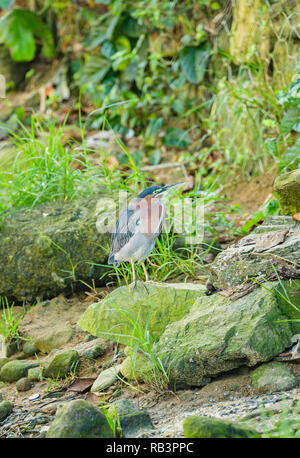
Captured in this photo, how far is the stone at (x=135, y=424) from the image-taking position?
227 cm

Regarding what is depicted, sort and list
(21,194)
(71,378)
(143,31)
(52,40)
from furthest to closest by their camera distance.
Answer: (52,40) < (143,31) < (21,194) < (71,378)

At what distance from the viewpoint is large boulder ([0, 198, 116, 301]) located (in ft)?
12.7

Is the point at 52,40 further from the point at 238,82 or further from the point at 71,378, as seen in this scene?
the point at 71,378

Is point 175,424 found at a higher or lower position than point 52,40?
lower

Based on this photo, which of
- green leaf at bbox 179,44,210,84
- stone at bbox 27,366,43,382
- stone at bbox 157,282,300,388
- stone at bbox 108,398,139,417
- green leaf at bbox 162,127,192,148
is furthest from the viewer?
green leaf at bbox 162,127,192,148

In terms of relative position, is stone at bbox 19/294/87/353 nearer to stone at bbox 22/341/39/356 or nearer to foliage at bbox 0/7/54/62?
stone at bbox 22/341/39/356

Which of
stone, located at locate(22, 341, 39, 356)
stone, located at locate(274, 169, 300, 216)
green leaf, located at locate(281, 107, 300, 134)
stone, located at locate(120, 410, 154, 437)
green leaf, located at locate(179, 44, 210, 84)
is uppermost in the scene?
green leaf, located at locate(179, 44, 210, 84)

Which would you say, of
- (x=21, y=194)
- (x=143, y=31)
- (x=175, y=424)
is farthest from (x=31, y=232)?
(x=143, y=31)

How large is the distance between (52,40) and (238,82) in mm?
4172

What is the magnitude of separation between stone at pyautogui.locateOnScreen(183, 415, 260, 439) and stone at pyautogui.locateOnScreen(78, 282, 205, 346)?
102 centimetres

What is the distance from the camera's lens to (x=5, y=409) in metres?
2.82

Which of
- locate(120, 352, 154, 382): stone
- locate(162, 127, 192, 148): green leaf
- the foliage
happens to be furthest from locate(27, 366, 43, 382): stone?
the foliage

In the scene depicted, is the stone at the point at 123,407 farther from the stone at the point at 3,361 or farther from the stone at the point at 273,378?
the stone at the point at 3,361
